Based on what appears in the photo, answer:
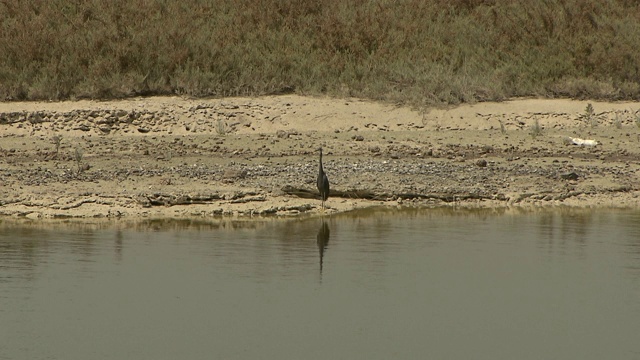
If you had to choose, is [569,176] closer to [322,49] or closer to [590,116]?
[590,116]

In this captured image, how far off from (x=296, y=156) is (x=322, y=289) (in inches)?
212

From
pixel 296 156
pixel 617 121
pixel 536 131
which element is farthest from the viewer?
pixel 617 121

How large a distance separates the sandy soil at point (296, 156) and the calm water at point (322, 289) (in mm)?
740

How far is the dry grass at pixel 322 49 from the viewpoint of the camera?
16156 mm

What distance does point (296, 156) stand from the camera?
13.5 m

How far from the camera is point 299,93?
16234mm

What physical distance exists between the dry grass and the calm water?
5577 mm

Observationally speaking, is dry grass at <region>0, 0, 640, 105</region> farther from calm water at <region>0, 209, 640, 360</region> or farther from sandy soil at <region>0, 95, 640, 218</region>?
calm water at <region>0, 209, 640, 360</region>

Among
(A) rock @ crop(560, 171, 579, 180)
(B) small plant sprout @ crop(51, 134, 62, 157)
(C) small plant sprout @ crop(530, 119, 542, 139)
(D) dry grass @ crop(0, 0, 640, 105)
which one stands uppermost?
(D) dry grass @ crop(0, 0, 640, 105)

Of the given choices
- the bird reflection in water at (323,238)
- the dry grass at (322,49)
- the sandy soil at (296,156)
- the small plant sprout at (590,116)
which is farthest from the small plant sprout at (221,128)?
the small plant sprout at (590,116)

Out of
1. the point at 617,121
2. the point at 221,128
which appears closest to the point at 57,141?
the point at 221,128

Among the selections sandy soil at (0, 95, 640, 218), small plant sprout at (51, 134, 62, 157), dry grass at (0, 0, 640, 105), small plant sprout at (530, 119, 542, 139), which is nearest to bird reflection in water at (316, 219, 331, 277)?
sandy soil at (0, 95, 640, 218)

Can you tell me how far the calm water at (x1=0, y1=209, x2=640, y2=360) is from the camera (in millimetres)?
7062

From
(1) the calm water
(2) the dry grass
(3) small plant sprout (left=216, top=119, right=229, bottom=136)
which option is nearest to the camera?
(1) the calm water
